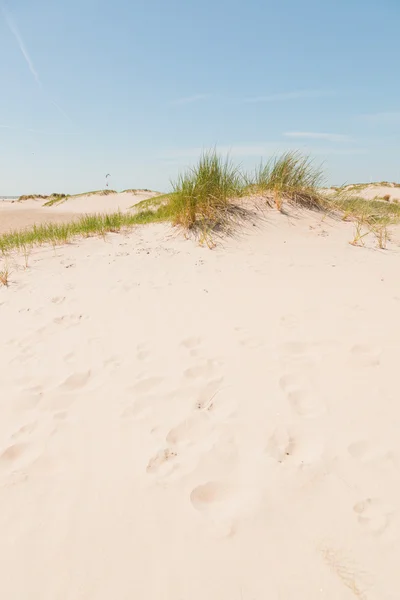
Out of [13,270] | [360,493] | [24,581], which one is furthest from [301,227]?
[24,581]

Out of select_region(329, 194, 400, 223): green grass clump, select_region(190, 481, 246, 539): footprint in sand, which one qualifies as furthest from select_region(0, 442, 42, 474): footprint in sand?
select_region(329, 194, 400, 223): green grass clump

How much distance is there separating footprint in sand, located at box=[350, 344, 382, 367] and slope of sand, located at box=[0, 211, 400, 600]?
0.04 feet

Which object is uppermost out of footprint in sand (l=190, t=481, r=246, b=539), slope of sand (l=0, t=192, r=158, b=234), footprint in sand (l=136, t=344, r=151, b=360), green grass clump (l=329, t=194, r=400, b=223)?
slope of sand (l=0, t=192, r=158, b=234)

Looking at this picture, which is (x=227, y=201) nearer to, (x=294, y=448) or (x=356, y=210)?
(x=356, y=210)

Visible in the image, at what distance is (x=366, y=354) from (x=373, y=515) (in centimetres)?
123

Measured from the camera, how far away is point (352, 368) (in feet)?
7.49

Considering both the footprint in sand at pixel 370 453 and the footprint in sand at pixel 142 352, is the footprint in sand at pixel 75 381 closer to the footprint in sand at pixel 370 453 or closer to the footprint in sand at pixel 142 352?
the footprint in sand at pixel 142 352

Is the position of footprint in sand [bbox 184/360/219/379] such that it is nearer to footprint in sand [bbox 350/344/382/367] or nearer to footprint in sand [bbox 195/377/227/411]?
footprint in sand [bbox 195/377/227/411]

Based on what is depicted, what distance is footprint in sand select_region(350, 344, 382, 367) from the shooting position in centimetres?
232

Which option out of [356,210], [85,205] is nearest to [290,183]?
[356,210]

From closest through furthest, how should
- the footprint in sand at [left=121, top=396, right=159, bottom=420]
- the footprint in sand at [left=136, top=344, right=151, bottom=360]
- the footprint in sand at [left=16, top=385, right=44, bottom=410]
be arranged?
the footprint in sand at [left=121, top=396, right=159, bottom=420]
the footprint in sand at [left=16, top=385, right=44, bottom=410]
the footprint in sand at [left=136, top=344, right=151, bottom=360]

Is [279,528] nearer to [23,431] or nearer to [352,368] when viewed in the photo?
[352,368]

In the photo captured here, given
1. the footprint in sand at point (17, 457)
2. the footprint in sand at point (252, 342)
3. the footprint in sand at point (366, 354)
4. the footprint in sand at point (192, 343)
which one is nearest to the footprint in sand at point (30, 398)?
the footprint in sand at point (17, 457)

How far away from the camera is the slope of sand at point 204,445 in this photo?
4.15ft
